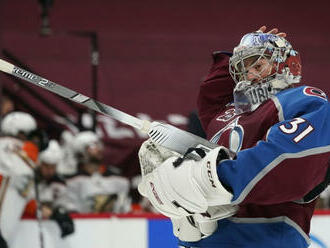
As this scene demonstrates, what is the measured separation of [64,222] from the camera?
4.02 metres

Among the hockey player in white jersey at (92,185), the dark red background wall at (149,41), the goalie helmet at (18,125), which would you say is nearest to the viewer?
the goalie helmet at (18,125)

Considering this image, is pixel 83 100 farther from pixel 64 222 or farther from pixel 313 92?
pixel 64 222

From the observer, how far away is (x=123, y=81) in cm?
732

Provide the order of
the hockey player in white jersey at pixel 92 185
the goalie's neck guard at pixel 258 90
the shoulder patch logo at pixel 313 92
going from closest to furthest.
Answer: the shoulder patch logo at pixel 313 92, the goalie's neck guard at pixel 258 90, the hockey player in white jersey at pixel 92 185

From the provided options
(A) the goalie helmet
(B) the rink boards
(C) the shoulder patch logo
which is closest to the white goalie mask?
(C) the shoulder patch logo

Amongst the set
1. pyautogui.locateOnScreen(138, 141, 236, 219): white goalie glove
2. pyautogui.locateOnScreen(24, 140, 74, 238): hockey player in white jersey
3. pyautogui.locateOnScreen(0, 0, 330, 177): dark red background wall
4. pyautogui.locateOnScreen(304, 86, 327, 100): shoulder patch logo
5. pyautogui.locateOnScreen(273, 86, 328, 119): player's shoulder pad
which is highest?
pyautogui.locateOnScreen(0, 0, 330, 177): dark red background wall

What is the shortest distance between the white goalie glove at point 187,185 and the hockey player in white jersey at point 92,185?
9.12 ft

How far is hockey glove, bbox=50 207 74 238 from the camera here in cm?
402

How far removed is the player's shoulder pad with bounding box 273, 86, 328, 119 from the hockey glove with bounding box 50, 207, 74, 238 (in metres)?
2.15

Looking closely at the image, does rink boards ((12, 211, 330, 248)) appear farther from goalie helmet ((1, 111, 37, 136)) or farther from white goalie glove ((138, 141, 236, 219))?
white goalie glove ((138, 141, 236, 219))

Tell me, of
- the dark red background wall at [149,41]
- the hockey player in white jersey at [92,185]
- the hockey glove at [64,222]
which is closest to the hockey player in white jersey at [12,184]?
the hockey glove at [64,222]

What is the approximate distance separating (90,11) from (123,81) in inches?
31.8

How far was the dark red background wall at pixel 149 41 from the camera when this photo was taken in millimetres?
7121

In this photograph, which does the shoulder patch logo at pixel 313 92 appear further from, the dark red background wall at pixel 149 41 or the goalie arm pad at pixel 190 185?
the dark red background wall at pixel 149 41
